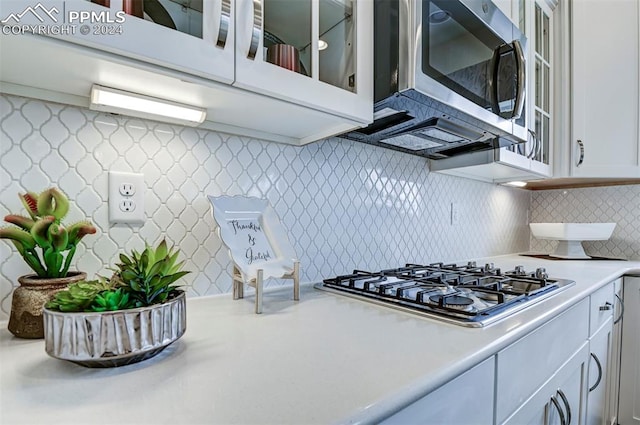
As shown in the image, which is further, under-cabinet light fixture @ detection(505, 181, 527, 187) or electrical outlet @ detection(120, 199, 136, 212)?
under-cabinet light fixture @ detection(505, 181, 527, 187)

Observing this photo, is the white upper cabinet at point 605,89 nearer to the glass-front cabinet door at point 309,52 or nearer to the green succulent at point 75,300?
the glass-front cabinet door at point 309,52

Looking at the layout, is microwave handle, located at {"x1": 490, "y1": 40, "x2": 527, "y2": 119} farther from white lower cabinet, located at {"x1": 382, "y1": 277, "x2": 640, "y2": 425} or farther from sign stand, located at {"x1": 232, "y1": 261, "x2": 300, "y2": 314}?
sign stand, located at {"x1": 232, "y1": 261, "x2": 300, "y2": 314}

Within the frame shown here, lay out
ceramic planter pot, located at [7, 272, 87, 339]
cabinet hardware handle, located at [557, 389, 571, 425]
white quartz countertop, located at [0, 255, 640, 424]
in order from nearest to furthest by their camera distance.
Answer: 1. white quartz countertop, located at [0, 255, 640, 424]
2. ceramic planter pot, located at [7, 272, 87, 339]
3. cabinet hardware handle, located at [557, 389, 571, 425]

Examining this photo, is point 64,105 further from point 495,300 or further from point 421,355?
point 495,300

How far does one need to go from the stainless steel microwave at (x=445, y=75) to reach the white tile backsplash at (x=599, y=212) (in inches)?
51.8

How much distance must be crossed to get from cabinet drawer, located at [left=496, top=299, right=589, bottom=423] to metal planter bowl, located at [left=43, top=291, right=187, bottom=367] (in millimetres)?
635

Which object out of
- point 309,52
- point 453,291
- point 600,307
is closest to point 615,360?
point 600,307

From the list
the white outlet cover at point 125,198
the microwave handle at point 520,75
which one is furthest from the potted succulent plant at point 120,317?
the microwave handle at point 520,75

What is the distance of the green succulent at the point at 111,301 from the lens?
0.53 meters

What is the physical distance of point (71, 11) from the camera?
0.51 meters

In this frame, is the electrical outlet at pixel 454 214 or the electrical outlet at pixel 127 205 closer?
the electrical outlet at pixel 127 205

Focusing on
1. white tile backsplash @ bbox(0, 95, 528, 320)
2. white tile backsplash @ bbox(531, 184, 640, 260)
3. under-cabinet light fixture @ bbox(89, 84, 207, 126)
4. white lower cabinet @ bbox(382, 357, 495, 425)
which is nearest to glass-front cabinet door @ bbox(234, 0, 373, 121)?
under-cabinet light fixture @ bbox(89, 84, 207, 126)

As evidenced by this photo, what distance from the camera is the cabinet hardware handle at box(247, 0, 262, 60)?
2.25 ft

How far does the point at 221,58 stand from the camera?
65 centimetres
